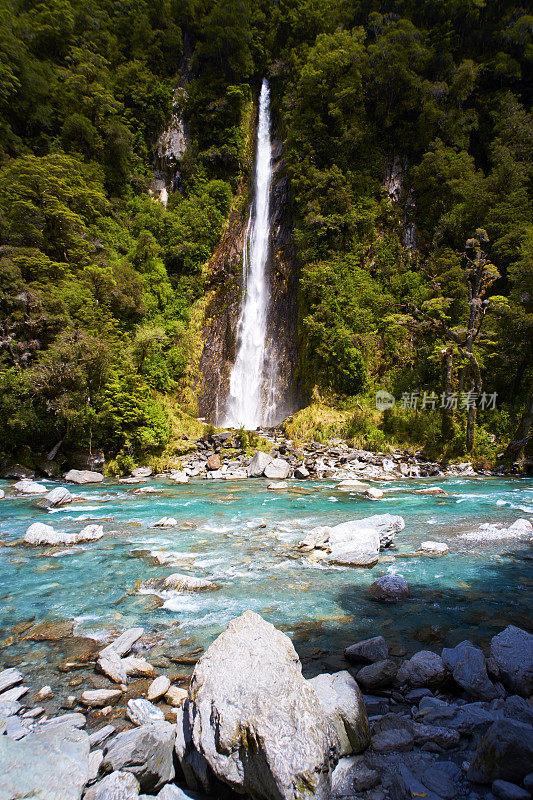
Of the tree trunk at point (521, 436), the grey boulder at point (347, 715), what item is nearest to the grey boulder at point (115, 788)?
the grey boulder at point (347, 715)

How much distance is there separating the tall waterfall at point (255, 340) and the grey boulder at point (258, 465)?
6.76m

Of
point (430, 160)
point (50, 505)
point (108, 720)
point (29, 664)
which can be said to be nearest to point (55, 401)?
point (50, 505)

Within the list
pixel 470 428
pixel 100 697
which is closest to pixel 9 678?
pixel 100 697

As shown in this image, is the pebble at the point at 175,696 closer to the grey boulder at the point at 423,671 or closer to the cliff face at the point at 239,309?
the grey boulder at the point at 423,671

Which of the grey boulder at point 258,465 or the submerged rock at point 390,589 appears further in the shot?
the grey boulder at point 258,465

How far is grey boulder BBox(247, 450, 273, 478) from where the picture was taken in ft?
44.2

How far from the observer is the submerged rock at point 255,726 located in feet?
5.35

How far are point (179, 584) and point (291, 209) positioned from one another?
2555 cm

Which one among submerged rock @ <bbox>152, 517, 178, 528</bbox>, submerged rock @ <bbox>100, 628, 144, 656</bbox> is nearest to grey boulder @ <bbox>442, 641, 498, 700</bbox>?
submerged rock @ <bbox>100, 628, 144, 656</bbox>

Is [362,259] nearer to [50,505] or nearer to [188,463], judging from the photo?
[188,463]

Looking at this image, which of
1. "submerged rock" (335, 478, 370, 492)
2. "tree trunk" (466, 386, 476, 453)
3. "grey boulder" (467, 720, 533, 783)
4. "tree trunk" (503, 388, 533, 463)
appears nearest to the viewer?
"grey boulder" (467, 720, 533, 783)

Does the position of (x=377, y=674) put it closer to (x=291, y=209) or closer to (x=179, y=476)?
(x=179, y=476)

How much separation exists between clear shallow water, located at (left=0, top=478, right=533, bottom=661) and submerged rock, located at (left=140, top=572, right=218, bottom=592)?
0.48 ft

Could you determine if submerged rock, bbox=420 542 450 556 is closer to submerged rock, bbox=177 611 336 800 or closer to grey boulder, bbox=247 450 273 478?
submerged rock, bbox=177 611 336 800
